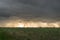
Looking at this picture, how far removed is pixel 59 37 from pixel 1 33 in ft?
15.0

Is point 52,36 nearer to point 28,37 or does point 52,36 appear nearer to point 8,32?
point 28,37

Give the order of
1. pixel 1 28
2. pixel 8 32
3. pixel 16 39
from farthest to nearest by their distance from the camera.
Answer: pixel 1 28 → pixel 8 32 → pixel 16 39

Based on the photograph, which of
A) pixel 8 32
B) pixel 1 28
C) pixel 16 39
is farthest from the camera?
pixel 1 28

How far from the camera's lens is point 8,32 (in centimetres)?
1603

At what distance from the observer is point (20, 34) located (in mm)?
15727

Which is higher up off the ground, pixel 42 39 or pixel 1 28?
pixel 1 28

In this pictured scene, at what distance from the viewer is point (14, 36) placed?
15.3 m

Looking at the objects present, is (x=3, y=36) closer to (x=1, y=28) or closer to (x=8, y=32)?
(x=8, y=32)

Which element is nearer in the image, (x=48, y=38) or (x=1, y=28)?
(x=48, y=38)

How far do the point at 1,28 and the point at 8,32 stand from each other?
97.7 inches

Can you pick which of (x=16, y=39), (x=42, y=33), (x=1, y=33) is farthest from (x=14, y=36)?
(x=42, y=33)

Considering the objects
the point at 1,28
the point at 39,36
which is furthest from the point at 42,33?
the point at 1,28

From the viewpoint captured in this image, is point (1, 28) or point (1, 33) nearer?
point (1, 33)

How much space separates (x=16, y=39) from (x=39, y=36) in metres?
1.80
